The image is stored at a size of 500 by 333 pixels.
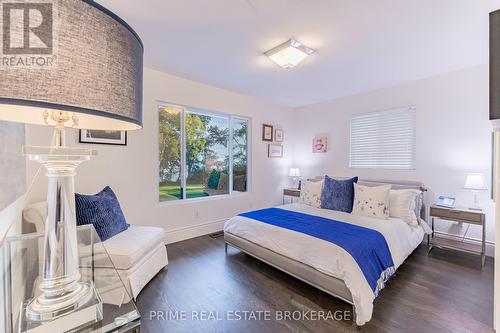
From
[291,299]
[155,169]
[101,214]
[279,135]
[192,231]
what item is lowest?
[291,299]

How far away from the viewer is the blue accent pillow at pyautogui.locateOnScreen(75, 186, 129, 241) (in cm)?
196

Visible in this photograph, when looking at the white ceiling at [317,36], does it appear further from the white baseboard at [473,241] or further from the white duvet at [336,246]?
the white baseboard at [473,241]

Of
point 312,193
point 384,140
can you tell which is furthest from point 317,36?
point 384,140

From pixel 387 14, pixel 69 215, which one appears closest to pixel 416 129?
pixel 387 14

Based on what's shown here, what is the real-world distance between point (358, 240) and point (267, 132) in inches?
117

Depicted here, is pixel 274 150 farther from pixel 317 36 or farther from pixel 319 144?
pixel 317 36

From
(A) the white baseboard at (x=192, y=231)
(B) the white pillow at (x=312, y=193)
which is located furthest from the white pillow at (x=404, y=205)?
(A) the white baseboard at (x=192, y=231)

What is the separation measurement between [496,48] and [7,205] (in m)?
2.26

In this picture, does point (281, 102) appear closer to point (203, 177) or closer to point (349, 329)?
point (203, 177)

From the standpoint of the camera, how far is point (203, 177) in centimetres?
379

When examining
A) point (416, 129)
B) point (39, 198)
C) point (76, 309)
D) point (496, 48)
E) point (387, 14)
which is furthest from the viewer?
point (416, 129)

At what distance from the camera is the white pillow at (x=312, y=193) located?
342cm

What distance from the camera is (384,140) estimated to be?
368 centimetres

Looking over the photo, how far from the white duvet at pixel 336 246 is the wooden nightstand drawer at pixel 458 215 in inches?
12.0
